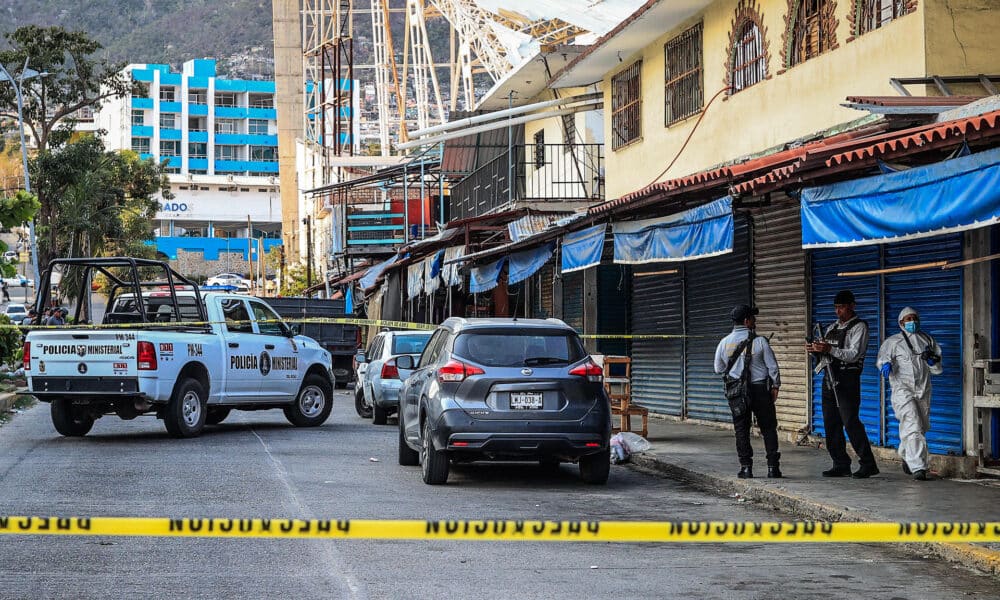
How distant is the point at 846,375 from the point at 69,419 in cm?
1099

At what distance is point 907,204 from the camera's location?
35.3ft

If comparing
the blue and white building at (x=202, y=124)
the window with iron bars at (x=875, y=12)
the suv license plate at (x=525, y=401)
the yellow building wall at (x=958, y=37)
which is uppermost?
the blue and white building at (x=202, y=124)

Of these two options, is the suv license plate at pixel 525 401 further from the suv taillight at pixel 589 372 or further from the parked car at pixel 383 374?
the parked car at pixel 383 374

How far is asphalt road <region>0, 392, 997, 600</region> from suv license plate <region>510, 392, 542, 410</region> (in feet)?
2.68

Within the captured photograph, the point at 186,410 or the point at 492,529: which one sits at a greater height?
the point at 492,529

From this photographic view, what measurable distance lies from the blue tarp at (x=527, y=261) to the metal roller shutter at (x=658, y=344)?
1823 millimetres

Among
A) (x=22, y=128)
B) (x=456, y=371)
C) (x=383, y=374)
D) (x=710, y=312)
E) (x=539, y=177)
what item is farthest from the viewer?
(x=22, y=128)

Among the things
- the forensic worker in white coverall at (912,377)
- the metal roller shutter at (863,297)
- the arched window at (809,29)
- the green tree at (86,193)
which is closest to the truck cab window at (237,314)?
the metal roller shutter at (863,297)

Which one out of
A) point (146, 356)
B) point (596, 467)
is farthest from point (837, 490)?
point (146, 356)

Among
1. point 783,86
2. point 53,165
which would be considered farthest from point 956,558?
point 53,165

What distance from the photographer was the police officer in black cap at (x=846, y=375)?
12.6 metres

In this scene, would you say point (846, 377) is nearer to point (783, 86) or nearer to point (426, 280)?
point (783, 86)

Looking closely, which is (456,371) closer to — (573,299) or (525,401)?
(525,401)

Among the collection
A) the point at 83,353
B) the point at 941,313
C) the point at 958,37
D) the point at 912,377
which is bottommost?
the point at 912,377
